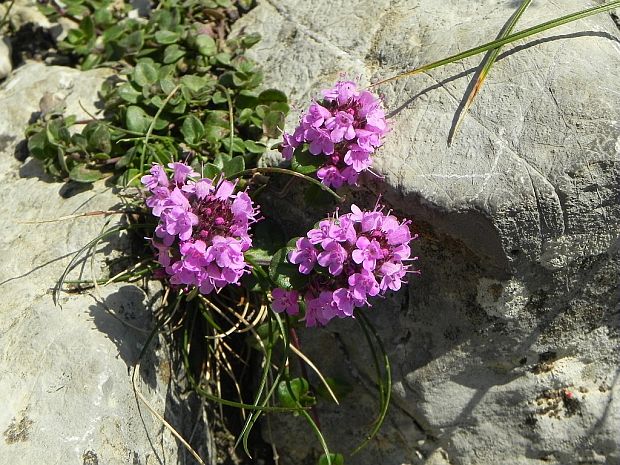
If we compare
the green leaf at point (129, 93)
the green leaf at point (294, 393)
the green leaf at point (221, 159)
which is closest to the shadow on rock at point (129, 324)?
the green leaf at point (294, 393)

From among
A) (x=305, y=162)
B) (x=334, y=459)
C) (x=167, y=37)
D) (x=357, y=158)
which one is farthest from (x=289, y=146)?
(x=334, y=459)

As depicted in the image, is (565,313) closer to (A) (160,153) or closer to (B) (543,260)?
(B) (543,260)

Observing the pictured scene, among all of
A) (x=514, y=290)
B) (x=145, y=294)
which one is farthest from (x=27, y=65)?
(x=514, y=290)

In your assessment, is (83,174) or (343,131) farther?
(83,174)

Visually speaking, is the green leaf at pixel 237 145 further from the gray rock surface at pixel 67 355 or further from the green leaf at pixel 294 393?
the green leaf at pixel 294 393

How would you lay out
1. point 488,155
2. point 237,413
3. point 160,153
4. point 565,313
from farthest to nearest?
1. point 237,413
2. point 160,153
3. point 565,313
4. point 488,155

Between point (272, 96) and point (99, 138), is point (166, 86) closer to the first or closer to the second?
point (99, 138)

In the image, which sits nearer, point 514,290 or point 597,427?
point 514,290
